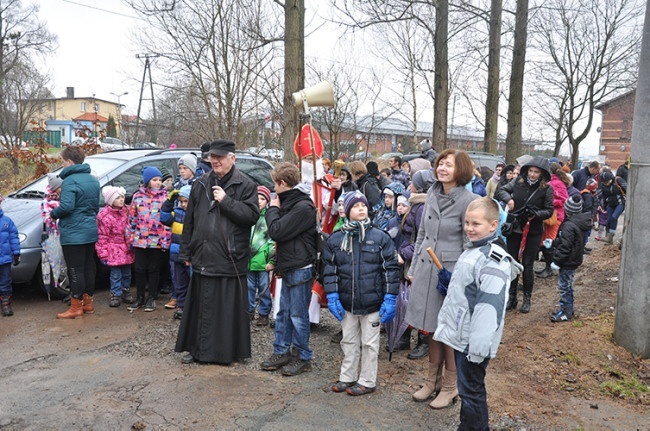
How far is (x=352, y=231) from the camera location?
4.43 m

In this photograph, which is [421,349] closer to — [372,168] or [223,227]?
[223,227]

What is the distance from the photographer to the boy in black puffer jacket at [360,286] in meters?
4.34

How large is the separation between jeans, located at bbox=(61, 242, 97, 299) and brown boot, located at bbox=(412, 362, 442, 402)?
4228 mm

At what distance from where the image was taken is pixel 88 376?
4719 mm

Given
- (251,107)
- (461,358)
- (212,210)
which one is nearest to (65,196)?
(212,210)

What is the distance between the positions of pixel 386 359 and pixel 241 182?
221 centimetres

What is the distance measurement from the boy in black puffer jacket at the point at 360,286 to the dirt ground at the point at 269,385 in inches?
9.2

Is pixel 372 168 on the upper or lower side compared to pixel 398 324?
upper

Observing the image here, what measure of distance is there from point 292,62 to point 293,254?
6584 millimetres

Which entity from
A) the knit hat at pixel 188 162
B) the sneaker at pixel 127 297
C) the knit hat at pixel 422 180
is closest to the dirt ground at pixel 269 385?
the sneaker at pixel 127 297

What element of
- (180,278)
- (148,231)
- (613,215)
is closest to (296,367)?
(180,278)

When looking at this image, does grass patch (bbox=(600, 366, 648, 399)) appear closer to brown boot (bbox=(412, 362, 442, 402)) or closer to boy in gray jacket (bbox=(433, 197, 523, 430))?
brown boot (bbox=(412, 362, 442, 402))

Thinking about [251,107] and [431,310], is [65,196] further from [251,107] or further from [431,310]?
[251,107]

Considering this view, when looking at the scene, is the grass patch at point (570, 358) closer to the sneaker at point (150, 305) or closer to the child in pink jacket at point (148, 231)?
the child in pink jacket at point (148, 231)
